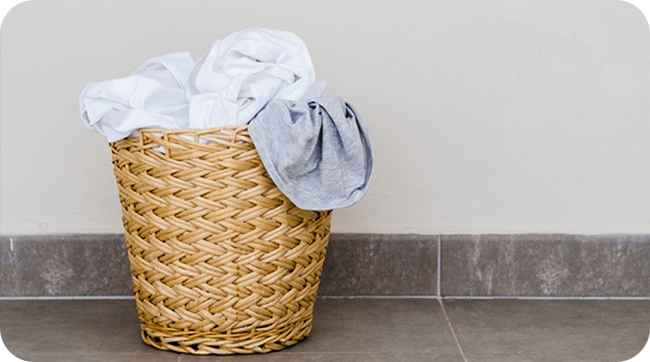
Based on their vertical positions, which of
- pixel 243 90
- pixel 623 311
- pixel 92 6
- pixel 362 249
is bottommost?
pixel 623 311

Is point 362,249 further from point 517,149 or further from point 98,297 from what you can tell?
point 98,297

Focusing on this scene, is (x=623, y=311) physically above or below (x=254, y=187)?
below

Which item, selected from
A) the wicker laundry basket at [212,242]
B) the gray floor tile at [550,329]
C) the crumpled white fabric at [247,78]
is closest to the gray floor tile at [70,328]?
the wicker laundry basket at [212,242]

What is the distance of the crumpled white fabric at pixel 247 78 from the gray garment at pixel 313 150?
0.04 metres

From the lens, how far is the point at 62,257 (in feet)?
6.04

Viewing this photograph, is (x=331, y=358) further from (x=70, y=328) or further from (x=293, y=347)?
(x=70, y=328)

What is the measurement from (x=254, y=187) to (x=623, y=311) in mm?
825

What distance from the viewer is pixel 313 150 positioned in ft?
4.61

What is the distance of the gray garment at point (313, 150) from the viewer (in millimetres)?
1375

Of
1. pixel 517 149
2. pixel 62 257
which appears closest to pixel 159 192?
pixel 62 257

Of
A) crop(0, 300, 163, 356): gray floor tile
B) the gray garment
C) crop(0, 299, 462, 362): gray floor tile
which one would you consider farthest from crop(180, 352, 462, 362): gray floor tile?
the gray garment

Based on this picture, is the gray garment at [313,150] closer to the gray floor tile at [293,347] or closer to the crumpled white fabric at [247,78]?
the crumpled white fabric at [247,78]

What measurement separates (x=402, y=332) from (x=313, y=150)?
43cm

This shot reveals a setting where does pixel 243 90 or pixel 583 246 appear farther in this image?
pixel 583 246
